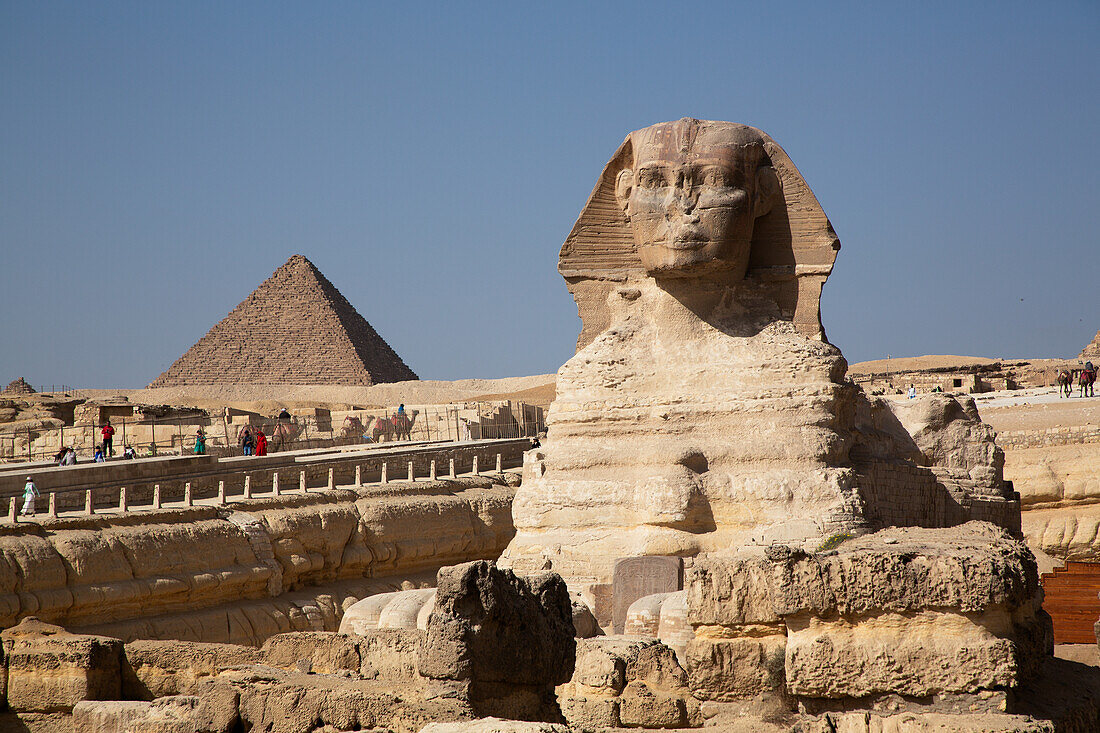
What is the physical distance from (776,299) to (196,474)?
9.22 metres

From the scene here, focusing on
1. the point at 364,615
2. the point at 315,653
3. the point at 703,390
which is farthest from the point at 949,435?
the point at 315,653

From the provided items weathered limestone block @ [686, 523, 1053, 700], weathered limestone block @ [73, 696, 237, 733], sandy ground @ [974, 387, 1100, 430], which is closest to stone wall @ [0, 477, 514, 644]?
weathered limestone block @ [73, 696, 237, 733]

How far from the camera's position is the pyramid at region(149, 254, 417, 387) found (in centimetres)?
14338

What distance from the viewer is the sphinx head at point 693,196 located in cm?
1159

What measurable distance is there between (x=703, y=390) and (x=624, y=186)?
2.11 m

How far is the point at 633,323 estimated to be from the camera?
12367mm

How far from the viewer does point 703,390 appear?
1170 centimetres

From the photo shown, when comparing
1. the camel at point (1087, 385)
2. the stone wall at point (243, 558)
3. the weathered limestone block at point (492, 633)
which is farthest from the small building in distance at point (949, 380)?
the weathered limestone block at point (492, 633)

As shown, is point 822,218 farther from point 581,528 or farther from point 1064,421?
point 1064,421

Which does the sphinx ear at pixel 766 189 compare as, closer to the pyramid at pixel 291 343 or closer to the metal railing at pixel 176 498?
the metal railing at pixel 176 498

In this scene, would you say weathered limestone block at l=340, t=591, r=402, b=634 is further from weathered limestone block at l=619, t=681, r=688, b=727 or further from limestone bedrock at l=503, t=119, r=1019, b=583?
weathered limestone block at l=619, t=681, r=688, b=727

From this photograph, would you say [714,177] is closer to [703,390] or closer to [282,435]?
[703,390]

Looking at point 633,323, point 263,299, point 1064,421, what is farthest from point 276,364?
point 633,323

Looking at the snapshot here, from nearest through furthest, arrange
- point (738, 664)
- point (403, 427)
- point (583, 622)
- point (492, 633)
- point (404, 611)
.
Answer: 1. point (738, 664)
2. point (492, 633)
3. point (404, 611)
4. point (583, 622)
5. point (403, 427)
